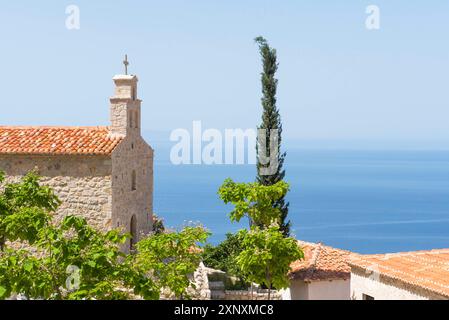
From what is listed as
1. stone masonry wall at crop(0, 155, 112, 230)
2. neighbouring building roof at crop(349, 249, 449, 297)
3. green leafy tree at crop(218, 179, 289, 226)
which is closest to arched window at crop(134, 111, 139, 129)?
stone masonry wall at crop(0, 155, 112, 230)

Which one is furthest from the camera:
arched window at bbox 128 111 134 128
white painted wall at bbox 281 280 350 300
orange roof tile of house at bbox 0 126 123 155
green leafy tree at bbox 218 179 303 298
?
arched window at bbox 128 111 134 128

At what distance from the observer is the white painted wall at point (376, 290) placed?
65.6ft

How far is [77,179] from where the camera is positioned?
26234 mm

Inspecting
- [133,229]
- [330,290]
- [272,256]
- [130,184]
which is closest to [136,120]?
[130,184]

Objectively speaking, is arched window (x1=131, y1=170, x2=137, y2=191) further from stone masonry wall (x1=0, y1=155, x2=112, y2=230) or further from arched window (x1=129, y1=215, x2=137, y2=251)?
stone masonry wall (x1=0, y1=155, x2=112, y2=230)

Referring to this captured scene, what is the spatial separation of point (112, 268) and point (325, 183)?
162 meters

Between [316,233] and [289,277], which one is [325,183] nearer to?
[316,233]

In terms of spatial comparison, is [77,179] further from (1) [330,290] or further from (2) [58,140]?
(1) [330,290]

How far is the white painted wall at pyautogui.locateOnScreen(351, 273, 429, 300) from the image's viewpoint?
65.6 feet

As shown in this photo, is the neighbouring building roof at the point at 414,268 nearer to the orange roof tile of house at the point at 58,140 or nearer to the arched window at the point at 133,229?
the arched window at the point at 133,229

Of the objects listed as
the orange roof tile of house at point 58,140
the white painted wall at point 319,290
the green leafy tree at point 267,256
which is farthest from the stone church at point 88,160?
the white painted wall at point 319,290

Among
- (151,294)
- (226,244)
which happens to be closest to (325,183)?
(226,244)

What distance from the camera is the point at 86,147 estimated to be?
2606 cm

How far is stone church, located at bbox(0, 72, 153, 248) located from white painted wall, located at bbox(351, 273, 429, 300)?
9.28 metres
